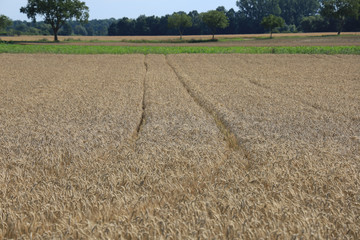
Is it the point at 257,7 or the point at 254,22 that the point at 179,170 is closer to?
the point at 254,22

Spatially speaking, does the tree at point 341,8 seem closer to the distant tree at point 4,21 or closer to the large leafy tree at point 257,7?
the large leafy tree at point 257,7

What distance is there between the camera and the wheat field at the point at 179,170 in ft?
14.0

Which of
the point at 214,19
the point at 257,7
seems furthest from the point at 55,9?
the point at 257,7

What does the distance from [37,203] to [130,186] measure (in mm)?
1359

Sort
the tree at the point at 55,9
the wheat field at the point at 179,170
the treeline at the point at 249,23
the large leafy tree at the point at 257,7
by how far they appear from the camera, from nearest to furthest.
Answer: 1. the wheat field at the point at 179,170
2. the tree at the point at 55,9
3. the treeline at the point at 249,23
4. the large leafy tree at the point at 257,7

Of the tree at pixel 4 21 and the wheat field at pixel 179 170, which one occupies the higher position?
the tree at pixel 4 21

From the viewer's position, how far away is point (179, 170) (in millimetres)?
6305

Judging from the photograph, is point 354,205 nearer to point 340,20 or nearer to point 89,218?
point 89,218

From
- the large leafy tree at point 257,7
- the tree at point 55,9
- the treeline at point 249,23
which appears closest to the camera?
the tree at point 55,9

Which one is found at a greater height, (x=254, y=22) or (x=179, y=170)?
(x=254, y=22)

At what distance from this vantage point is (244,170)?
6465mm

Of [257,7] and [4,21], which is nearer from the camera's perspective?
[4,21]

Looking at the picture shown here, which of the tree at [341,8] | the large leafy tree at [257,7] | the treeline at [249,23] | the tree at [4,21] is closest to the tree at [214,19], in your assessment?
the treeline at [249,23]

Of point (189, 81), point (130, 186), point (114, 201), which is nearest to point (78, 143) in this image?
point (130, 186)
